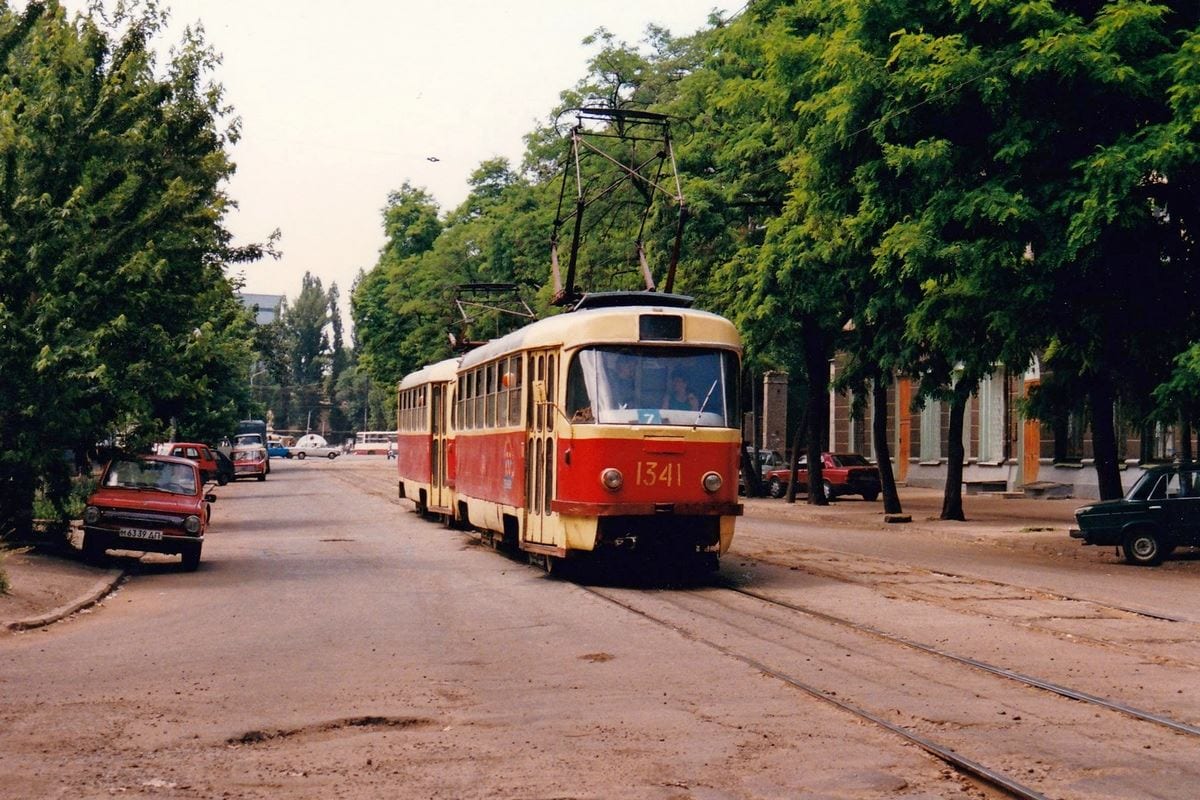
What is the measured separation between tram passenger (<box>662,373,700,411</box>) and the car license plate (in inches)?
297

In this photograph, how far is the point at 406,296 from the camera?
7988 centimetres

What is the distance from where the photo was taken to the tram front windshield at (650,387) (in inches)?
739

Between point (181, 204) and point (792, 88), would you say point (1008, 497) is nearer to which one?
point (792, 88)

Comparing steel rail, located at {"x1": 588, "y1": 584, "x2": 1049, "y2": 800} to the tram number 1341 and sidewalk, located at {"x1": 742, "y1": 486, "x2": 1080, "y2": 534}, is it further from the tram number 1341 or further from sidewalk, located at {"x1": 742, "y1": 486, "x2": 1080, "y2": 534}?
sidewalk, located at {"x1": 742, "y1": 486, "x2": 1080, "y2": 534}

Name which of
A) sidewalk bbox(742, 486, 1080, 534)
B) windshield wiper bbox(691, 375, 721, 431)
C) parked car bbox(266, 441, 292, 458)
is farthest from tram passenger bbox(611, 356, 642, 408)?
parked car bbox(266, 441, 292, 458)

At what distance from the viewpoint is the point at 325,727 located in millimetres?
9641

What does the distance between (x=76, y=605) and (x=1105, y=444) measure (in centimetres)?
1818

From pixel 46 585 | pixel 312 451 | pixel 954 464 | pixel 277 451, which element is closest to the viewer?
pixel 46 585

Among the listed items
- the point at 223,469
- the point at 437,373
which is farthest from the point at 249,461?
the point at 437,373

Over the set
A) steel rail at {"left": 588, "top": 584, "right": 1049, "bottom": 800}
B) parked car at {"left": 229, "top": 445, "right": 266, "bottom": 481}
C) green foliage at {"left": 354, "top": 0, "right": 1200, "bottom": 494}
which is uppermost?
green foliage at {"left": 354, "top": 0, "right": 1200, "bottom": 494}

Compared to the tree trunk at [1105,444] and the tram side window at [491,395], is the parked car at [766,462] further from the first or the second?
the tram side window at [491,395]

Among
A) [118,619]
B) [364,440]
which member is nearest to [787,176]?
[118,619]

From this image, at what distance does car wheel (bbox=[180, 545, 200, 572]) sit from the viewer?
22422mm

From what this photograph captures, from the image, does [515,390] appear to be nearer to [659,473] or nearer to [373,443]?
[659,473]
